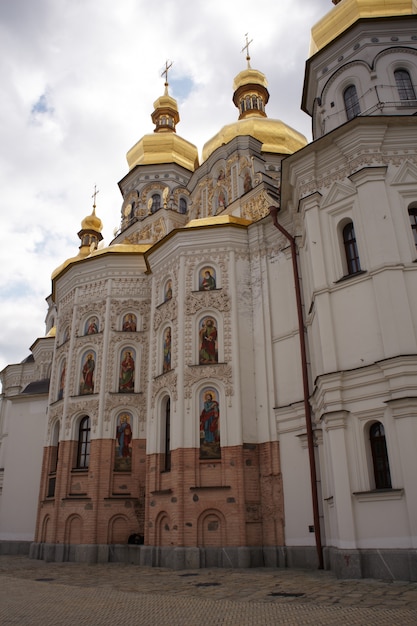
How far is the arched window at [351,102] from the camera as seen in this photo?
15279 millimetres

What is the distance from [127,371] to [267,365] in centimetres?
559

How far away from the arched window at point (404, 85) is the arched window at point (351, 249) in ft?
16.0

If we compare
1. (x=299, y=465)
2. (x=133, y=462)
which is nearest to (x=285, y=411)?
(x=299, y=465)

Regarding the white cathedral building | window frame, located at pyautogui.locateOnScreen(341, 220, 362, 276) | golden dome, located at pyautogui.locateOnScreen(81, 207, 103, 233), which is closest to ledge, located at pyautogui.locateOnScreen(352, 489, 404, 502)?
the white cathedral building

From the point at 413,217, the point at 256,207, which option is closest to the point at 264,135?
the point at 256,207

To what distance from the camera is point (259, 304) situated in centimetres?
1600

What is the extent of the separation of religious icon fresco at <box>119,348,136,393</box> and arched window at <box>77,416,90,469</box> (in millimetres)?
1751

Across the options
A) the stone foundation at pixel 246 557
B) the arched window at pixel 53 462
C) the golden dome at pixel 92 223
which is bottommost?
the stone foundation at pixel 246 557

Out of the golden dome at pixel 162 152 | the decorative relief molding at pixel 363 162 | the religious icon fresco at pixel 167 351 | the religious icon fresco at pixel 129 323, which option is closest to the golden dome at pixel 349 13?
the decorative relief molding at pixel 363 162

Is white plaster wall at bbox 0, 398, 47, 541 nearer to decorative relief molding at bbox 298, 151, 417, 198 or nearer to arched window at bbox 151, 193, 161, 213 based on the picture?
arched window at bbox 151, 193, 161, 213

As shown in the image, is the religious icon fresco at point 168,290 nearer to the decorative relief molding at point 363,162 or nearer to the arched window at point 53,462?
the decorative relief molding at point 363,162

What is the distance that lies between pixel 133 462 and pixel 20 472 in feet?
25.5

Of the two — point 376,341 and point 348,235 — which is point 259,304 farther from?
point 376,341

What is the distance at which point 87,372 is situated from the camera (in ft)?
61.7
